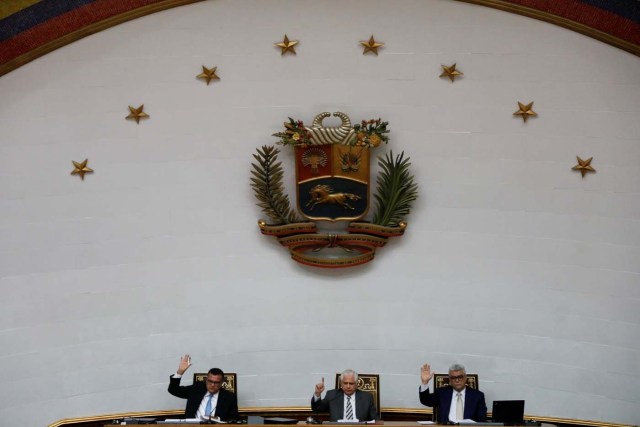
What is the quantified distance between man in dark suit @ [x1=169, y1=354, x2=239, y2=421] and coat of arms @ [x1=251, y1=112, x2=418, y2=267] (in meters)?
1.41

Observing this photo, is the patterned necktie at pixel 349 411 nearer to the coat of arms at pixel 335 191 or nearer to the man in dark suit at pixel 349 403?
the man in dark suit at pixel 349 403

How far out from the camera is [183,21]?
29.3 feet

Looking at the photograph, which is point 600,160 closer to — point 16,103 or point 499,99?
point 499,99

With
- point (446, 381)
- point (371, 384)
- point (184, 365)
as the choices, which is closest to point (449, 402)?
point (446, 381)

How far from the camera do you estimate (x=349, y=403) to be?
8.01 metres

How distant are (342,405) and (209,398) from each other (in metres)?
1.17

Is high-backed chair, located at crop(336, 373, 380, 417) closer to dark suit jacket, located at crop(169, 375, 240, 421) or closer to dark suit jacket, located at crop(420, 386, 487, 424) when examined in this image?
dark suit jacket, located at crop(420, 386, 487, 424)

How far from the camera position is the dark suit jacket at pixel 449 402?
26.2ft

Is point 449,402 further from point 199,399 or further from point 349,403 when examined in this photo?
point 199,399

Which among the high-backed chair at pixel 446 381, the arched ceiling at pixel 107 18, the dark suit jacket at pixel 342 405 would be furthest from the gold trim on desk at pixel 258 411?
the arched ceiling at pixel 107 18

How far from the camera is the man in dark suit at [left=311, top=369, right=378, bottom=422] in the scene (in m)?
7.93

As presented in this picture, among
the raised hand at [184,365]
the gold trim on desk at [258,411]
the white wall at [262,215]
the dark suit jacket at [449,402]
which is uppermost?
the white wall at [262,215]

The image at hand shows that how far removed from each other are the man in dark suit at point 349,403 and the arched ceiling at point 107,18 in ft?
11.9

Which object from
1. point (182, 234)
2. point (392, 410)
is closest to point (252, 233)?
point (182, 234)
